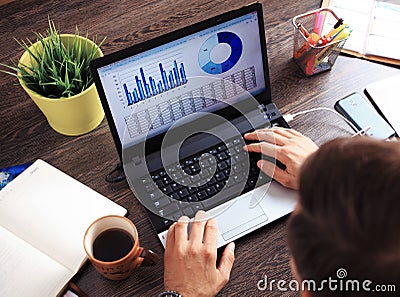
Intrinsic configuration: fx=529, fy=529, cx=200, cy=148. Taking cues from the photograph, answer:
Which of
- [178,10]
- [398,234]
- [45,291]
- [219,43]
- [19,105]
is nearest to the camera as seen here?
[398,234]

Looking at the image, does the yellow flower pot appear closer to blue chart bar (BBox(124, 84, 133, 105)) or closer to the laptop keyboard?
blue chart bar (BBox(124, 84, 133, 105))

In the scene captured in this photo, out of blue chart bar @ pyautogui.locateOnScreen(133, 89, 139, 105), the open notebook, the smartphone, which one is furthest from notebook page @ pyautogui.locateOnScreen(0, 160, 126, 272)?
the smartphone

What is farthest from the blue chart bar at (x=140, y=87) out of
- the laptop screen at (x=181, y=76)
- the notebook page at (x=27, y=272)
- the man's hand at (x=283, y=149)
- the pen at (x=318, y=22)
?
the pen at (x=318, y=22)

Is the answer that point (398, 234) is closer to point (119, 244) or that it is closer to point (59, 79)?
point (119, 244)

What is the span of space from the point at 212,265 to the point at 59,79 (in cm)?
47

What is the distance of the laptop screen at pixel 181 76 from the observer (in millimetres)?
991

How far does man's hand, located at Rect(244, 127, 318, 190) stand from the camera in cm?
104

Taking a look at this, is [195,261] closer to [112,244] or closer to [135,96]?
[112,244]

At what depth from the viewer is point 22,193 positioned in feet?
3.44

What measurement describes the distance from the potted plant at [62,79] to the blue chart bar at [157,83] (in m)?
0.09

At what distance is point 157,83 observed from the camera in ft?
3.37

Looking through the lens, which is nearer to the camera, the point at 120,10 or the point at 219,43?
the point at 219,43

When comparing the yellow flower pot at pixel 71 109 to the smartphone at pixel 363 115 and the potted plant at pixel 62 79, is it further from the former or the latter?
the smartphone at pixel 363 115

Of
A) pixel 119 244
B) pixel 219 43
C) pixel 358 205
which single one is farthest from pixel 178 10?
pixel 358 205
